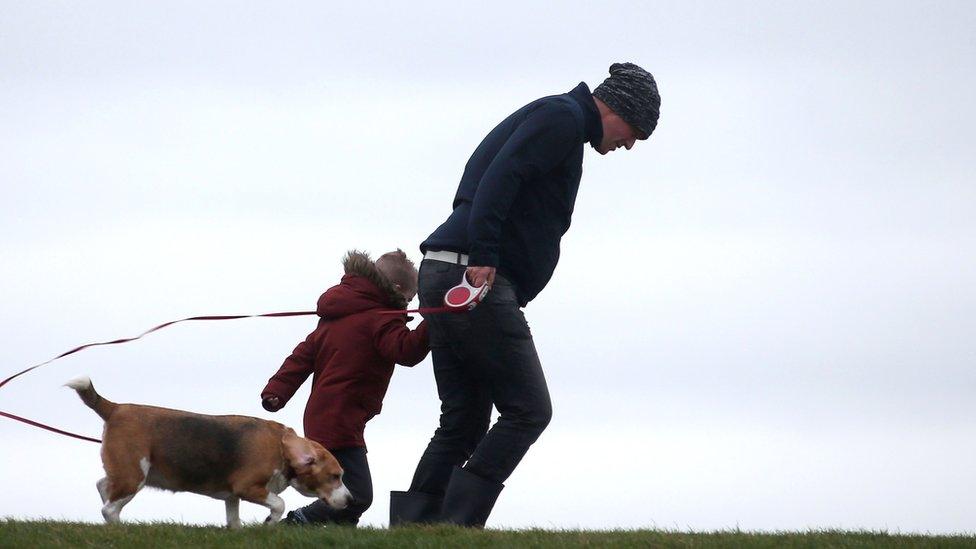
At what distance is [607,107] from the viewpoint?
812 cm

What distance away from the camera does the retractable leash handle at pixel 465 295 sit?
7664mm

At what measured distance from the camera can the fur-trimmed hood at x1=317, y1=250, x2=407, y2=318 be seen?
30.8ft

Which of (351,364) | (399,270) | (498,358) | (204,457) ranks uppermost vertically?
(399,270)

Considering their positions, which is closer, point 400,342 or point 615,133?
point 615,133

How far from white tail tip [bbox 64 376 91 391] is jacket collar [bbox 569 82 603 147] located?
10.0ft

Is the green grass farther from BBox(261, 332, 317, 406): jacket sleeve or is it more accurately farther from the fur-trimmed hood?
the fur-trimmed hood

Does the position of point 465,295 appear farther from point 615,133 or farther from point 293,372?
point 293,372

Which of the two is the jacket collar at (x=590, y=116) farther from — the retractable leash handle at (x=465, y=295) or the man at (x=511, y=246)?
the retractable leash handle at (x=465, y=295)

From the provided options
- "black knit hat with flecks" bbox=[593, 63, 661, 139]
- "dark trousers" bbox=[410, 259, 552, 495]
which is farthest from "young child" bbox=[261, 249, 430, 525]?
"black knit hat with flecks" bbox=[593, 63, 661, 139]

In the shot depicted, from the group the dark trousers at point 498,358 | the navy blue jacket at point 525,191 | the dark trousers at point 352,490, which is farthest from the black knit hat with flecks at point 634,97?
the dark trousers at point 352,490

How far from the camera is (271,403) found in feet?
31.3

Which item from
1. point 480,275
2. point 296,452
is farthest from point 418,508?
point 480,275

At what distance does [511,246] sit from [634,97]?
3.49 ft

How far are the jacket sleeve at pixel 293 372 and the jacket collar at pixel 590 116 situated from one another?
100 inches
